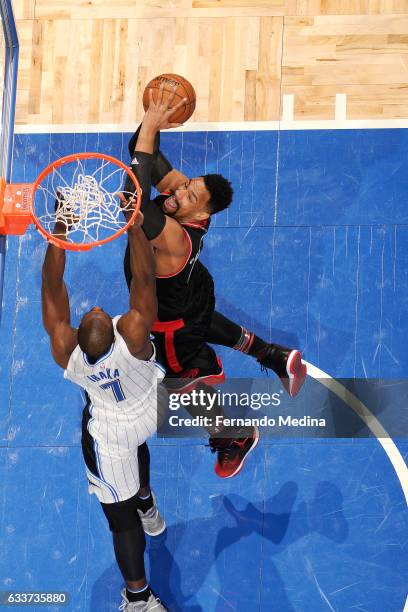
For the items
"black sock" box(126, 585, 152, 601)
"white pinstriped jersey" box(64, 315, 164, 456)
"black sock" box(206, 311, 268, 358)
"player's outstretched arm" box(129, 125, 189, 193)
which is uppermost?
"player's outstretched arm" box(129, 125, 189, 193)

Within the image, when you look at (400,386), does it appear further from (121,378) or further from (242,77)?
(242,77)

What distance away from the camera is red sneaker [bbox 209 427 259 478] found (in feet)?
24.6

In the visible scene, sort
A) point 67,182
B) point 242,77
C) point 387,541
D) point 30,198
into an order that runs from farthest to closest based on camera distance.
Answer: point 242,77, point 67,182, point 387,541, point 30,198

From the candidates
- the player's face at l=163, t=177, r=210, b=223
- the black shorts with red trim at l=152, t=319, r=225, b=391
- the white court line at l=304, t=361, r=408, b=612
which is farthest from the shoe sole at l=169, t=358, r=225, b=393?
the player's face at l=163, t=177, r=210, b=223

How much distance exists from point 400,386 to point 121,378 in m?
2.45

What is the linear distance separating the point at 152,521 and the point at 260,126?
3.47m

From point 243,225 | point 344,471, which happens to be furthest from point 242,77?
point 344,471

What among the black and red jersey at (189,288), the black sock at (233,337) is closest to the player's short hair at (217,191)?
the black and red jersey at (189,288)

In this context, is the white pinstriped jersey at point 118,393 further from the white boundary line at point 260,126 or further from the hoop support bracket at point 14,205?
the white boundary line at point 260,126

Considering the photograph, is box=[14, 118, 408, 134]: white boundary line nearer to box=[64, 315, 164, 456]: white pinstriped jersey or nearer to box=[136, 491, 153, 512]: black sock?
box=[64, 315, 164, 456]: white pinstriped jersey

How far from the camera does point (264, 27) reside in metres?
8.52

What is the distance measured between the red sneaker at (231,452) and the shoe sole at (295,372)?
55 centimetres

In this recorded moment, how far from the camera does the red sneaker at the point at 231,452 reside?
24.6 ft

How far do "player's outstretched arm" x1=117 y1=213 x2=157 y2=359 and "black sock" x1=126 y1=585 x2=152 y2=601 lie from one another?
1.86 m
